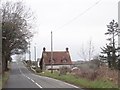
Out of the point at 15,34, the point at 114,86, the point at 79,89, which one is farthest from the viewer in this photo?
the point at 15,34

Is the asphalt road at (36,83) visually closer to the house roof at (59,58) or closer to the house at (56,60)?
the house at (56,60)

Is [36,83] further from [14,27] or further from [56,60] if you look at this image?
[56,60]

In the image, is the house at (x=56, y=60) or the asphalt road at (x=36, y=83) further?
the house at (x=56, y=60)

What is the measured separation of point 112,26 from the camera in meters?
85.2

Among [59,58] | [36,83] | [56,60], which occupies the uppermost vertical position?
[59,58]

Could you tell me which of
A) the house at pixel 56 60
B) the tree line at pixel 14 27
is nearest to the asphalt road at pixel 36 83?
the tree line at pixel 14 27

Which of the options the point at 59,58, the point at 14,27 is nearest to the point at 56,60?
the point at 59,58

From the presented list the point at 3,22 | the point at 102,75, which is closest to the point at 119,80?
the point at 102,75

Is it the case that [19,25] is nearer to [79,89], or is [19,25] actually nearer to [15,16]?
[15,16]

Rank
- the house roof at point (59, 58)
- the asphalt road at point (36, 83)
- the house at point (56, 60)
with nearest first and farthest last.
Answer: the asphalt road at point (36, 83) → the house at point (56, 60) → the house roof at point (59, 58)

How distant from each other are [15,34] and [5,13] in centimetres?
343

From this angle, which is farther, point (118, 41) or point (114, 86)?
point (118, 41)

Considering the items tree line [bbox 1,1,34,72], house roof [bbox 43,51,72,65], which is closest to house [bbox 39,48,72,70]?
house roof [bbox 43,51,72,65]

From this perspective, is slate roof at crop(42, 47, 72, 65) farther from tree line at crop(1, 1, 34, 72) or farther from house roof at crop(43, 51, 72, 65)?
tree line at crop(1, 1, 34, 72)
